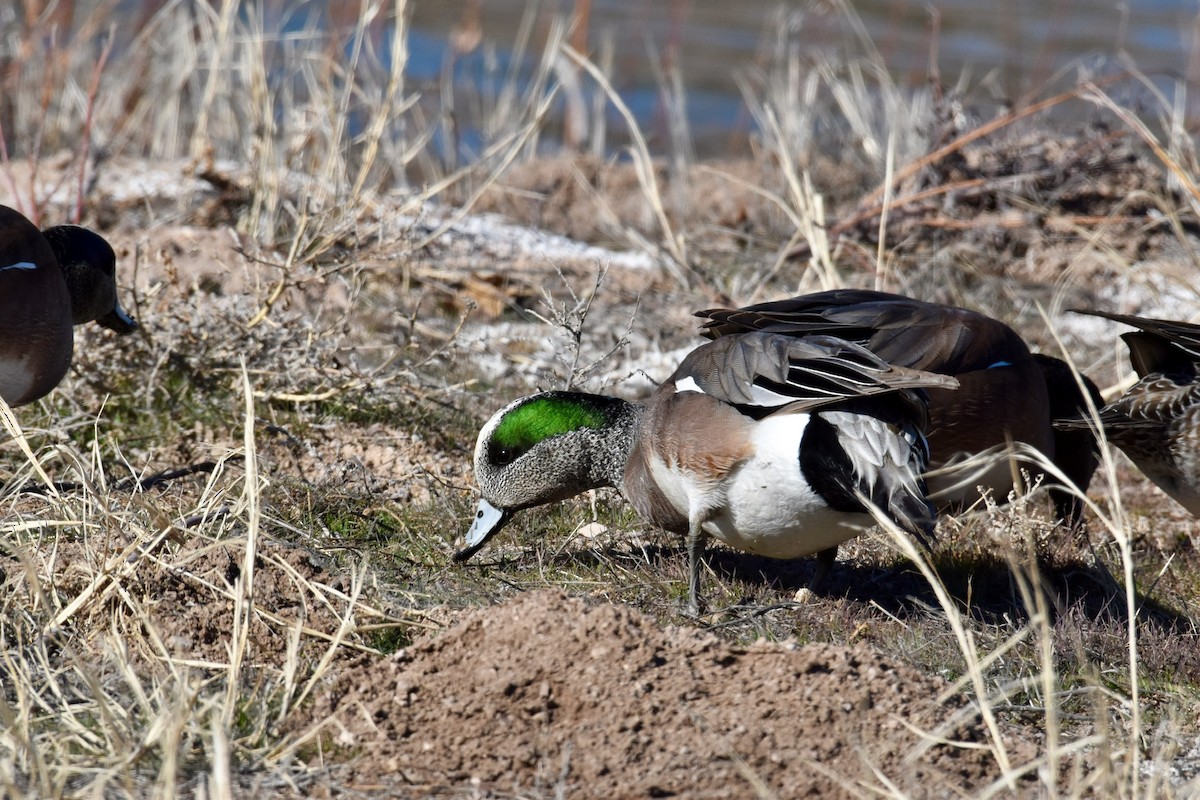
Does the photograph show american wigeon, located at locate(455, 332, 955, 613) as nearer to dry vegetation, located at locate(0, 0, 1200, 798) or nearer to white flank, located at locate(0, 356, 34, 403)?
dry vegetation, located at locate(0, 0, 1200, 798)

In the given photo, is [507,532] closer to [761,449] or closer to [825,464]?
[761,449]

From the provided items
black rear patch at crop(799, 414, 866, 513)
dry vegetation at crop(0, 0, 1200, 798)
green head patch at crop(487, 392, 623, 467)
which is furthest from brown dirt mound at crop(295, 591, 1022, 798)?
green head patch at crop(487, 392, 623, 467)

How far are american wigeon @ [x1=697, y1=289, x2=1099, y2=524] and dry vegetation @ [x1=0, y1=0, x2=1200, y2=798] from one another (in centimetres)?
22

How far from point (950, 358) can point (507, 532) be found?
1310 millimetres

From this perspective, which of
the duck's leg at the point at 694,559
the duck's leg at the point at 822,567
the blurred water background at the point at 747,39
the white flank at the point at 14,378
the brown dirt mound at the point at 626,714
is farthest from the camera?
the blurred water background at the point at 747,39

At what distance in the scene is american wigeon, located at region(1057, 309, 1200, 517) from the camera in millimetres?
3754

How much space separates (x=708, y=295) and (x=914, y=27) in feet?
30.7

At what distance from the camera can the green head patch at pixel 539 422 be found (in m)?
3.49

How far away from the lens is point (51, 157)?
6.48m

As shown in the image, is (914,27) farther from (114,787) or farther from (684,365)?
(114,787)

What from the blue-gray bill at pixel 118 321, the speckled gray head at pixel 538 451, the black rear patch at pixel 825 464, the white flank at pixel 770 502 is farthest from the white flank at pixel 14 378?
the black rear patch at pixel 825 464

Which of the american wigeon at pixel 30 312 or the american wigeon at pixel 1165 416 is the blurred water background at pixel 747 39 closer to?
the american wigeon at pixel 1165 416

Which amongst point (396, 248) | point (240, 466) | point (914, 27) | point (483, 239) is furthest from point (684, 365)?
point (914, 27)

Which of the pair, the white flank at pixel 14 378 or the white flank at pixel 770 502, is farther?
the white flank at pixel 14 378
